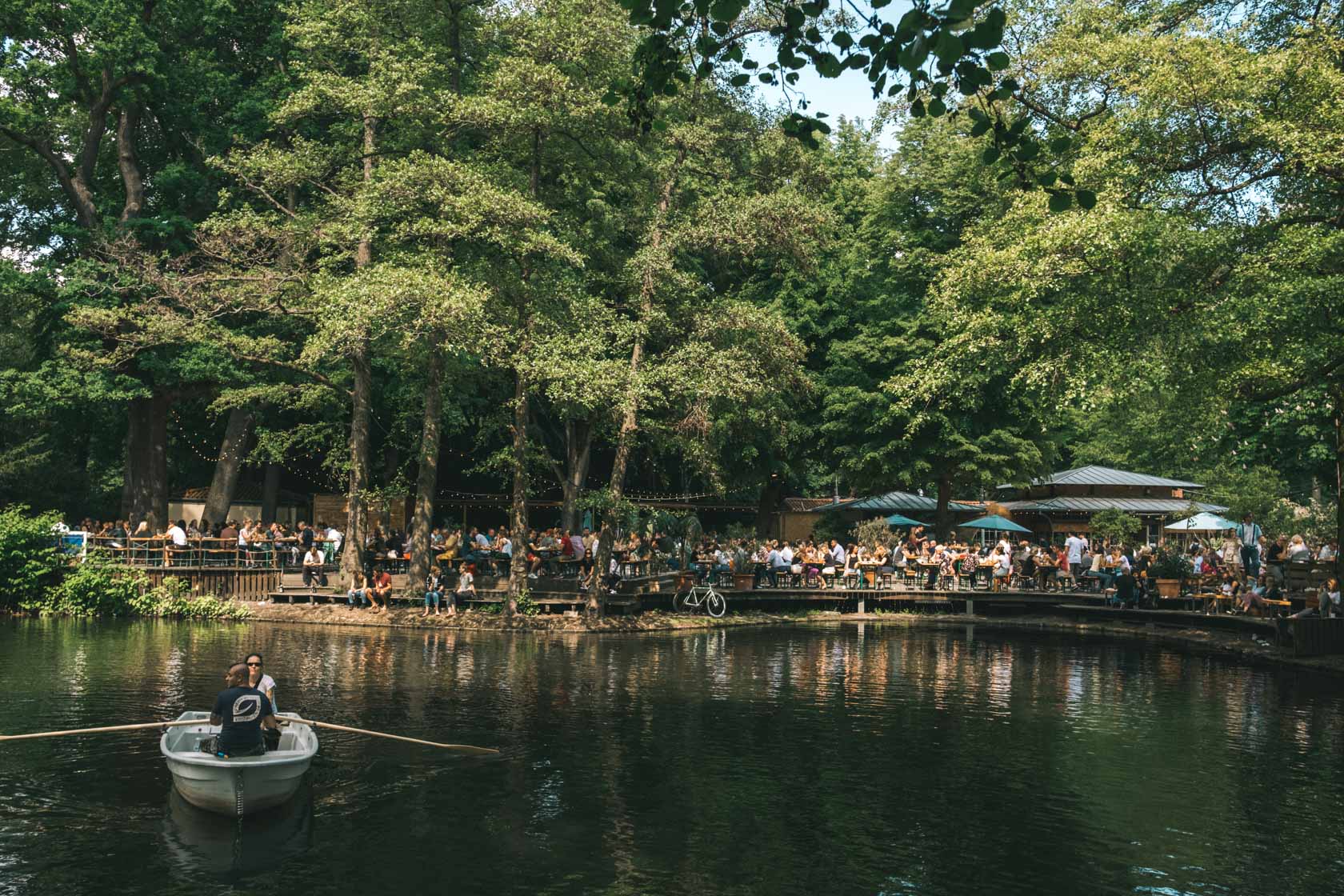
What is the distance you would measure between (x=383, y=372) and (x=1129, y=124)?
2483cm

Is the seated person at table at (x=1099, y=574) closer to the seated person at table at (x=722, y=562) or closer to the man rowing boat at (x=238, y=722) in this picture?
the seated person at table at (x=722, y=562)

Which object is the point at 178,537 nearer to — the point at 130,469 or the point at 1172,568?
the point at 130,469

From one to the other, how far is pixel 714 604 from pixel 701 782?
1995cm

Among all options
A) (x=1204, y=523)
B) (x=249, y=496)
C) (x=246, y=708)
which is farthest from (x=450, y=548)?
(x=1204, y=523)

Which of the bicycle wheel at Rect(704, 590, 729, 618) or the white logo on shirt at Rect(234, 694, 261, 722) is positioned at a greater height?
the bicycle wheel at Rect(704, 590, 729, 618)

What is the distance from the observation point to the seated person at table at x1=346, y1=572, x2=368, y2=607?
3130 cm

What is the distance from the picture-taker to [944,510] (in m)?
42.8

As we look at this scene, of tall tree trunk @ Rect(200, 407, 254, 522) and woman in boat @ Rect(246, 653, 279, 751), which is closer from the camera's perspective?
woman in boat @ Rect(246, 653, 279, 751)

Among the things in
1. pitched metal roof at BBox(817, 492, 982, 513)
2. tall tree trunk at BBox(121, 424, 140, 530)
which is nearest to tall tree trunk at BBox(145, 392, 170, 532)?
tall tree trunk at BBox(121, 424, 140, 530)

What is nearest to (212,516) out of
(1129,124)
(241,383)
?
(241,383)

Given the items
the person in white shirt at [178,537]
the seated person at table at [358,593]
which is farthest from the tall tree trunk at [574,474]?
the person in white shirt at [178,537]

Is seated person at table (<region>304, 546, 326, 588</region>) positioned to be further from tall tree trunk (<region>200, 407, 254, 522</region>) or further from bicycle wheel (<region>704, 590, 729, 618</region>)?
bicycle wheel (<region>704, 590, 729, 618</region>)

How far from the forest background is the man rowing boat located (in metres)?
Answer: 12.3

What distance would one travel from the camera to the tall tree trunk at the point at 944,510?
42.1m
